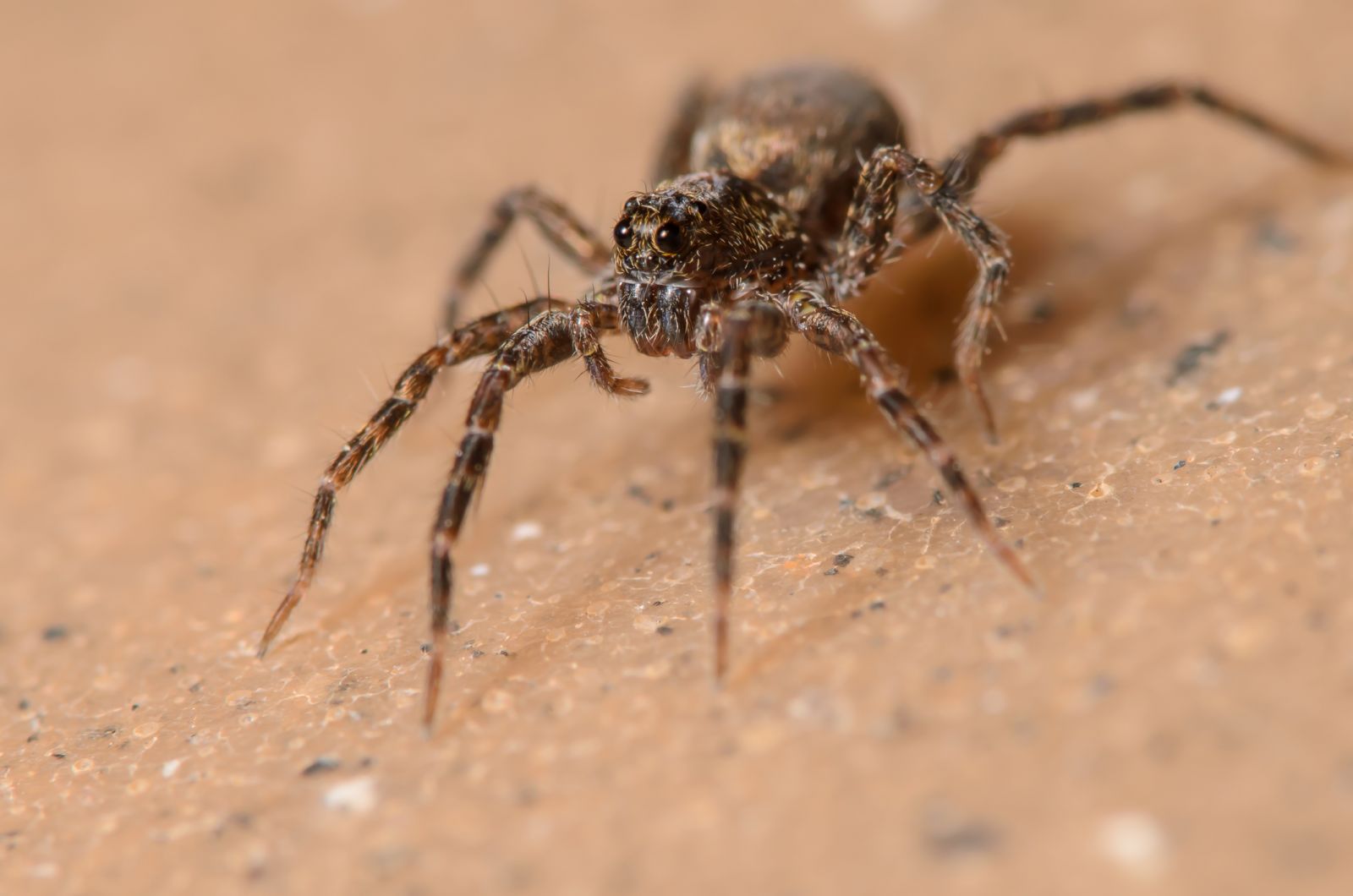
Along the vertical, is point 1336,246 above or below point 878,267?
below

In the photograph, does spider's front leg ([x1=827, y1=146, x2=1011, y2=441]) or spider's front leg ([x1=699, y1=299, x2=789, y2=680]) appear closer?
spider's front leg ([x1=699, y1=299, x2=789, y2=680])

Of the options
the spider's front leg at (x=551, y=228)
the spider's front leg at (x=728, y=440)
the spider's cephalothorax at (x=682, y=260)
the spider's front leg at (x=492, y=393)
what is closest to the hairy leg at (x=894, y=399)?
the spider's front leg at (x=728, y=440)

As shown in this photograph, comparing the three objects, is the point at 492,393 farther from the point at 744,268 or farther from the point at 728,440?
the point at 744,268

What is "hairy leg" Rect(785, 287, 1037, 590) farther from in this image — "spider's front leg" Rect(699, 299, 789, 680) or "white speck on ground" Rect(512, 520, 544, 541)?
"white speck on ground" Rect(512, 520, 544, 541)

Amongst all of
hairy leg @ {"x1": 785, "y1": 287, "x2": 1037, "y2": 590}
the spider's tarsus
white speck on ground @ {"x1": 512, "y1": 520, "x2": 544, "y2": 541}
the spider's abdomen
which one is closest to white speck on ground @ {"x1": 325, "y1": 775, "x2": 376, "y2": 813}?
the spider's tarsus

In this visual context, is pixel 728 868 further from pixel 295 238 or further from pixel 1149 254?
pixel 295 238

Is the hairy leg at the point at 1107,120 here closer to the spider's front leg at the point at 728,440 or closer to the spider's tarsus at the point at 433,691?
the spider's front leg at the point at 728,440

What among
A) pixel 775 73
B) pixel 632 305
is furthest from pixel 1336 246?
pixel 632 305
